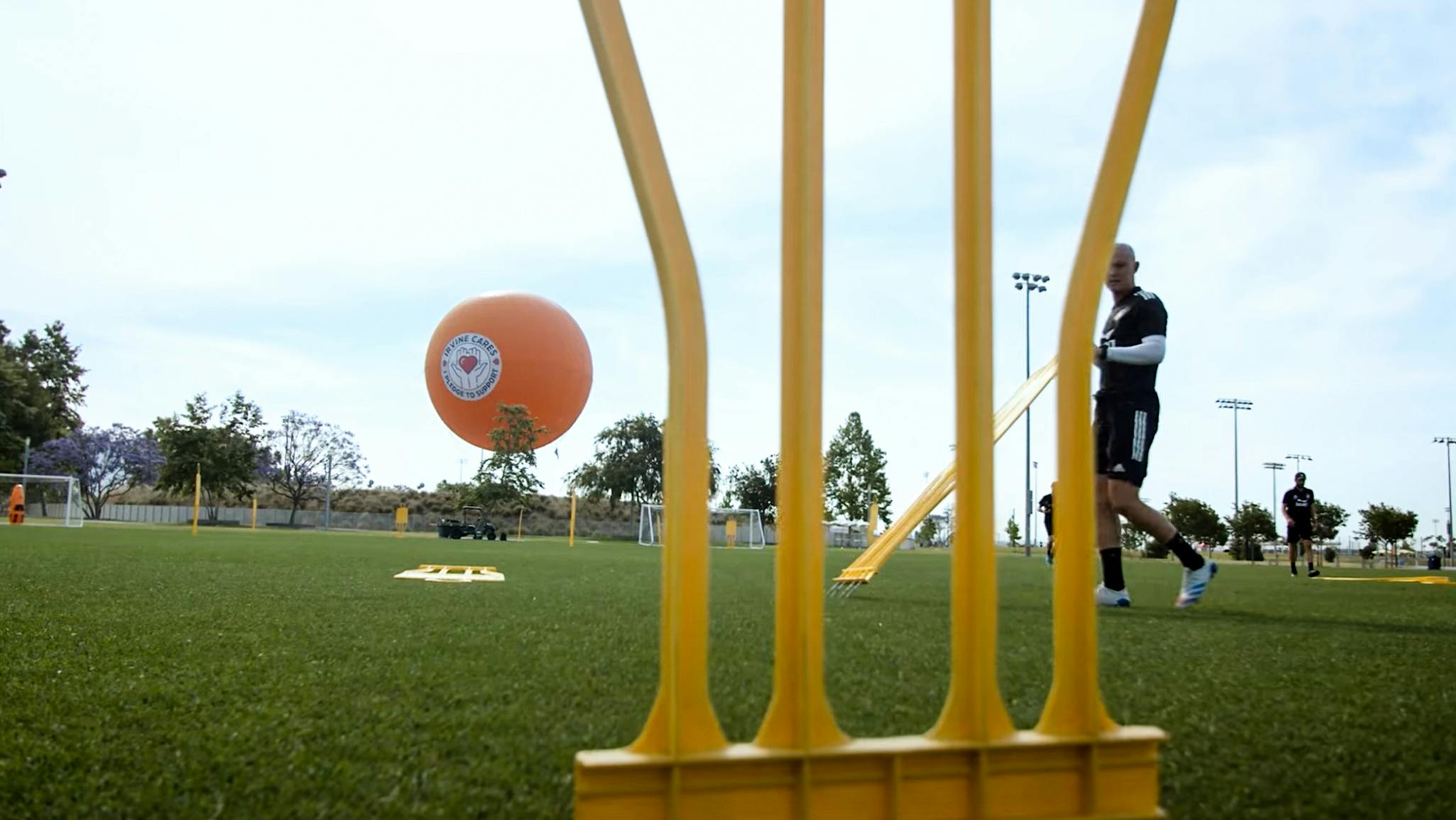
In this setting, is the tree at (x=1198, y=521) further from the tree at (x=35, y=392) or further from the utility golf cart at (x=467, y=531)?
the tree at (x=35, y=392)

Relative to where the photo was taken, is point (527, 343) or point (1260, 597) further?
point (527, 343)

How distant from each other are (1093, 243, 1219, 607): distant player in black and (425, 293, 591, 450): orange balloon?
82.8 ft

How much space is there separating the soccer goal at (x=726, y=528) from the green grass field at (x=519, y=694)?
27.4m

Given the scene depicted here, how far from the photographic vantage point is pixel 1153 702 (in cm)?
282

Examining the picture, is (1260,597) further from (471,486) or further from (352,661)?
(471,486)

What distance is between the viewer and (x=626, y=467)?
62.1 m

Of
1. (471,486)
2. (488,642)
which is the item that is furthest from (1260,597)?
(471,486)

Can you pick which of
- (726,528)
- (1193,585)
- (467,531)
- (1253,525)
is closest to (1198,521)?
(1253,525)

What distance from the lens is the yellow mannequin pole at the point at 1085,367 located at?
6.37 feet

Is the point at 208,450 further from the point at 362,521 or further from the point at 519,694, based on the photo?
the point at 519,694

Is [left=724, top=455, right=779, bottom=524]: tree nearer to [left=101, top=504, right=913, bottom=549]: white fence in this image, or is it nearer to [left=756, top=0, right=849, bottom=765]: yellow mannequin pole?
[left=101, top=504, right=913, bottom=549]: white fence

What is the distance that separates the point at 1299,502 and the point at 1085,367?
1474 cm

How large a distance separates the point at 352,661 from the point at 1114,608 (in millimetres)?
4038

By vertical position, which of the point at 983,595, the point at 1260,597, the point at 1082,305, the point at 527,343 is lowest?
the point at 1260,597
